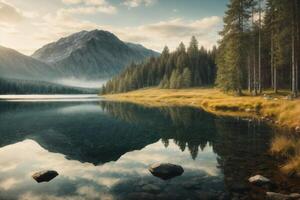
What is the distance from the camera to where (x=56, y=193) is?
12.5 meters

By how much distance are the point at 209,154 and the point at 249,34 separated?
1996 inches

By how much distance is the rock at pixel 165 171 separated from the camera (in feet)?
49.5

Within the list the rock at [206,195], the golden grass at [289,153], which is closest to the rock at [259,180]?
the golden grass at [289,153]

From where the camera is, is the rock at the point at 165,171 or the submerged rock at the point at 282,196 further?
the rock at the point at 165,171

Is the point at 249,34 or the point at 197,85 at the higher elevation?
the point at 249,34


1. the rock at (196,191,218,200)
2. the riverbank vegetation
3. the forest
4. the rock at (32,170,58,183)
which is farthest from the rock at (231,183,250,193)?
the forest

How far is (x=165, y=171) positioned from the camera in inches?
602

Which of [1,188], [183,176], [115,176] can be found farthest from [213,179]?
[1,188]

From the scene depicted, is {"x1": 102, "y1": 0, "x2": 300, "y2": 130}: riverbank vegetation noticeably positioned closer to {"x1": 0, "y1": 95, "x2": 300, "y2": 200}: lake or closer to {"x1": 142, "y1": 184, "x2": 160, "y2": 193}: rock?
{"x1": 0, "y1": 95, "x2": 300, "y2": 200}: lake

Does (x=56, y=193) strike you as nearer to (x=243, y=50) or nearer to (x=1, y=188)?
(x=1, y=188)

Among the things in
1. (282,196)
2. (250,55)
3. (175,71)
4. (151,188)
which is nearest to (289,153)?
(282,196)

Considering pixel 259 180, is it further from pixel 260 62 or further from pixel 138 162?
pixel 260 62

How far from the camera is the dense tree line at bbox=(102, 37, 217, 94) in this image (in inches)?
5635

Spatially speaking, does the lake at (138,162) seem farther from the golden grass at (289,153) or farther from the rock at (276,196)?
the golden grass at (289,153)
